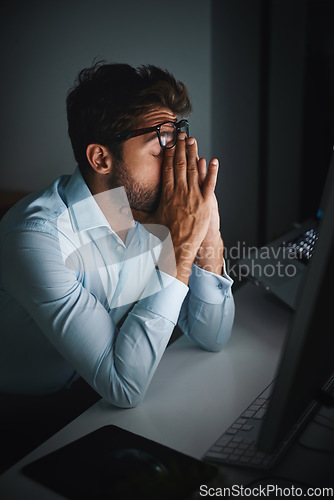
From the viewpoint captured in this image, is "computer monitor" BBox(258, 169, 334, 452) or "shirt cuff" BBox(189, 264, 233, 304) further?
"shirt cuff" BBox(189, 264, 233, 304)

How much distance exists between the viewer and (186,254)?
1073 mm

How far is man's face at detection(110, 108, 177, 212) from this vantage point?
1034mm

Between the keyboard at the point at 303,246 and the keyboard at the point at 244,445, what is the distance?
0.66 m

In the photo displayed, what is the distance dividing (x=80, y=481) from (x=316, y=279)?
50 centimetres

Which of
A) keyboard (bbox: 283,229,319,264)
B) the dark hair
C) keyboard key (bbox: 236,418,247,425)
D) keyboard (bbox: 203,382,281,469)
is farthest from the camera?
keyboard (bbox: 283,229,319,264)


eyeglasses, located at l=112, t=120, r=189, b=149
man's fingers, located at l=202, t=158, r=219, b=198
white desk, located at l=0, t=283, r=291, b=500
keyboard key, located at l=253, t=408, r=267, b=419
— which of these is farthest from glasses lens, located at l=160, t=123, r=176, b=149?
keyboard key, located at l=253, t=408, r=267, b=419

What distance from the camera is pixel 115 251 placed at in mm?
1123

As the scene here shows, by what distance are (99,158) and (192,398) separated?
571mm

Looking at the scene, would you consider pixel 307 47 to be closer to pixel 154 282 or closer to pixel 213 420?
pixel 154 282

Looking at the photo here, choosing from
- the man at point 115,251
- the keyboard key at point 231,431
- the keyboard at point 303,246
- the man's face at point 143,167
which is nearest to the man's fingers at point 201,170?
the man at point 115,251

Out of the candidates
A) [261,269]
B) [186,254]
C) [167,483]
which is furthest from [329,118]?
[167,483]

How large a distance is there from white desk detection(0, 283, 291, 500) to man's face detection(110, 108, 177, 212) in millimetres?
403

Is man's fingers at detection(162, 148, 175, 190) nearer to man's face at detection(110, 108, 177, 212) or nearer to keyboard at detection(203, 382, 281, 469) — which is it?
man's face at detection(110, 108, 177, 212)

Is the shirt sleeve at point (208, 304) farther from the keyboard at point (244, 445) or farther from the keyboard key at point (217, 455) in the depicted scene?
the keyboard key at point (217, 455)
